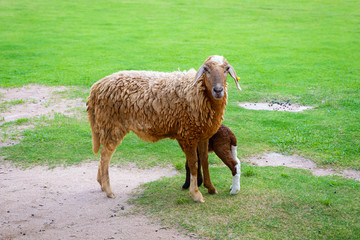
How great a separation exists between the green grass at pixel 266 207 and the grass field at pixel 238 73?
2 cm

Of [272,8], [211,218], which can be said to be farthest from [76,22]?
[211,218]

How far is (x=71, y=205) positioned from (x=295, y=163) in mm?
4346

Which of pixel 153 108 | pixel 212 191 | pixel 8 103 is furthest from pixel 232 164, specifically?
pixel 8 103

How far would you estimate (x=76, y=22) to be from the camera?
23250mm

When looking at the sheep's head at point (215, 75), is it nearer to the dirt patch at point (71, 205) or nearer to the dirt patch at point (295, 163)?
the dirt patch at point (71, 205)

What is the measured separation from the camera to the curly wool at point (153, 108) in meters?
6.12

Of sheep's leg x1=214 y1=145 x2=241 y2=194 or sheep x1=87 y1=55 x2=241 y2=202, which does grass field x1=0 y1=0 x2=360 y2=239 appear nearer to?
sheep's leg x1=214 y1=145 x2=241 y2=194

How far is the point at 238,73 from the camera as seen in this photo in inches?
567

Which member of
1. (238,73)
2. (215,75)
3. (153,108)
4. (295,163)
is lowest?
(295,163)

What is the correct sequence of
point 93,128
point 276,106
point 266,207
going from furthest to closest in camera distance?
point 276,106 < point 93,128 < point 266,207

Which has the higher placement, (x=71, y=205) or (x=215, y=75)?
(x=215, y=75)

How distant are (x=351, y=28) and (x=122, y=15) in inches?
540

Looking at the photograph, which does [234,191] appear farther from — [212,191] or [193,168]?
[193,168]

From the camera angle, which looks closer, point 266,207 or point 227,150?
point 266,207
